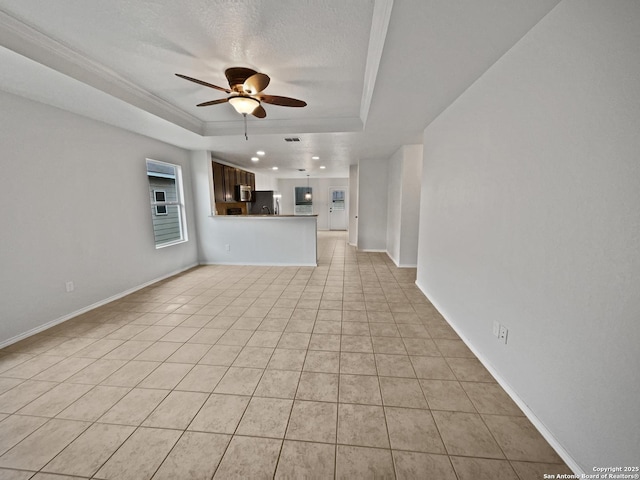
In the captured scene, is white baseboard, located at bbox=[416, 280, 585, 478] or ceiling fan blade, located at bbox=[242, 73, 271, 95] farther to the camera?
ceiling fan blade, located at bbox=[242, 73, 271, 95]

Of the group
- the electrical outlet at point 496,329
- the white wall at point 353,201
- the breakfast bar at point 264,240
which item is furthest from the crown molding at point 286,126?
the white wall at point 353,201

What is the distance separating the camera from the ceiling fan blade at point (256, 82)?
207cm

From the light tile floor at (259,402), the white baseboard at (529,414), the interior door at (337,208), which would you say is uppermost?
the interior door at (337,208)

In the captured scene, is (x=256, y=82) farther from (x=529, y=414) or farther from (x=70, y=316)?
(x=70, y=316)

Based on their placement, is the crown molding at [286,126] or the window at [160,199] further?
the window at [160,199]

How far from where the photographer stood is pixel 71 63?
2076 mm

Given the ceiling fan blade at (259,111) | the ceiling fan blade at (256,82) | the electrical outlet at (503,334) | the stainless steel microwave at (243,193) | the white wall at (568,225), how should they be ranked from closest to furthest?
1. the white wall at (568,225)
2. the electrical outlet at (503,334)
3. the ceiling fan blade at (256,82)
4. the ceiling fan blade at (259,111)
5. the stainless steel microwave at (243,193)

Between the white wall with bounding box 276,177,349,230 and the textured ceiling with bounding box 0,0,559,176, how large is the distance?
7.33 metres

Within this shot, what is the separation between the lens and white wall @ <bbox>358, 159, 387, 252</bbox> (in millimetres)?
6055

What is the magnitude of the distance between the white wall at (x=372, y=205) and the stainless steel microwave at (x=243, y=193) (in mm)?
2813

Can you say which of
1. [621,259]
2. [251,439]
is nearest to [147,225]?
[251,439]

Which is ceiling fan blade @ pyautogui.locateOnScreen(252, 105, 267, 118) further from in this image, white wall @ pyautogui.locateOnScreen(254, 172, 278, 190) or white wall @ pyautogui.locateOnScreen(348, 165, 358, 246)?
white wall @ pyautogui.locateOnScreen(254, 172, 278, 190)

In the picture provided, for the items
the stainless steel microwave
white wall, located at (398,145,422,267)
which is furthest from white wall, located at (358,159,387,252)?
the stainless steel microwave

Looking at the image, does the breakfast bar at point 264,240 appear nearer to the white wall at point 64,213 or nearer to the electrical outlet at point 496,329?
the white wall at point 64,213
